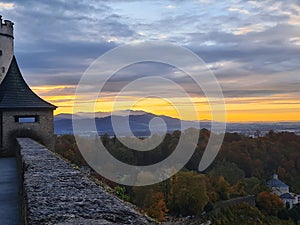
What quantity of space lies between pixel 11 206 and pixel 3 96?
9513 mm

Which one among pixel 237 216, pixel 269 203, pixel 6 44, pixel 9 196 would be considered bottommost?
pixel 269 203

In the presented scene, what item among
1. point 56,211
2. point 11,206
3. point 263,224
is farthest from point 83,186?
point 263,224

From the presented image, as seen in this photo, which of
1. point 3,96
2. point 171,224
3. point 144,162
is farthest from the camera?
point 144,162

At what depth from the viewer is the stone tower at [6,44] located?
55.2 feet

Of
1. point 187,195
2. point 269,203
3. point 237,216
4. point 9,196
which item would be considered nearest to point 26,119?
point 9,196

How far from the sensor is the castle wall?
15.2m

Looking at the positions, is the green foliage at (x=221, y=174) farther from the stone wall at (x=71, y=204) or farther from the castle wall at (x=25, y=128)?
the stone wall at (x=71, y=204)

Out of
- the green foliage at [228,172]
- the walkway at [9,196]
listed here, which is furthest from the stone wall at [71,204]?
the green foliage at [228,172]

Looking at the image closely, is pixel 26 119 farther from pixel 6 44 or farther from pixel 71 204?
pixel 71 204

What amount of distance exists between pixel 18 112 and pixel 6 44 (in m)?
3.47

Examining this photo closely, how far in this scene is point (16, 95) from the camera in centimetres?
1577

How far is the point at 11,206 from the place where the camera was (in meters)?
6.91

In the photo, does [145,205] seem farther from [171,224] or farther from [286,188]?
[286,188]

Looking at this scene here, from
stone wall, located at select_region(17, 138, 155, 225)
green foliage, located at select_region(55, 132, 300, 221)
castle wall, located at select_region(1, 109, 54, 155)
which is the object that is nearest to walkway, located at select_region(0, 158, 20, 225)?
stone wall, located at select_region(17, 138, 155, 225)
